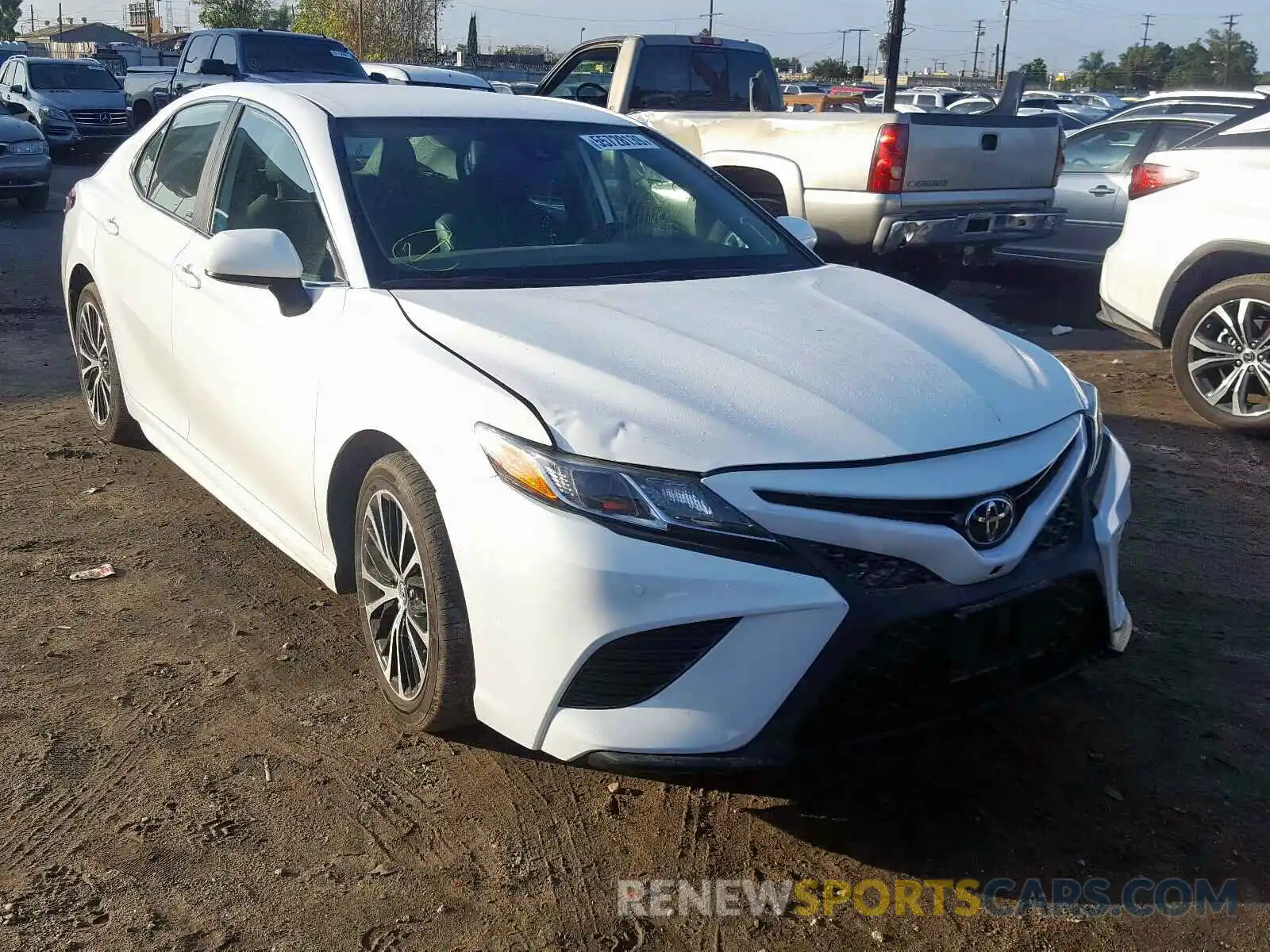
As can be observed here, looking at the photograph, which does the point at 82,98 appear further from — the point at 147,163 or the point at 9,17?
the point at 9,17

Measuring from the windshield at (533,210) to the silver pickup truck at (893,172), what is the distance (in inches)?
165

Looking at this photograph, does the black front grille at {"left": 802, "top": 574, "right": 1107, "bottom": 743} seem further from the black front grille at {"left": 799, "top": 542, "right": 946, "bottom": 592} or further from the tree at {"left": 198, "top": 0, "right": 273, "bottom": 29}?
the tree at {"left": 198, "top": 0, "right": 273, "bottom": 29}

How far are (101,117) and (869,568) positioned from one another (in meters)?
22.7

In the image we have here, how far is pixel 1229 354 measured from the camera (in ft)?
21.1

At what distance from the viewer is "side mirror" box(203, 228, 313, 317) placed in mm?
3488

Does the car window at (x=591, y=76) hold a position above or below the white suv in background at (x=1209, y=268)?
above

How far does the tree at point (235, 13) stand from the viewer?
62875 mm

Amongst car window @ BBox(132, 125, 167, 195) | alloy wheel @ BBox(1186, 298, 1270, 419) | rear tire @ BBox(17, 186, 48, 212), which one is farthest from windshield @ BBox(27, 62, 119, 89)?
alloy wheel @ BBox(1186, 298, 1270, 419)

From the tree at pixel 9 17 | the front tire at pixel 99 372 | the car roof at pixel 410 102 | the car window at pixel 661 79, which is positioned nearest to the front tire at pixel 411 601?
the car roof at pixel 410 102

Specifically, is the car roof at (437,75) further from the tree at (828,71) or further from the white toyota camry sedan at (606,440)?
the tree at (828,71)

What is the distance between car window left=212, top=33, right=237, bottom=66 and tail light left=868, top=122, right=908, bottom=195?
37.3 feet

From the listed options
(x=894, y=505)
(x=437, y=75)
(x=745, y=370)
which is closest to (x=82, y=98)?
(x=437, y=75)

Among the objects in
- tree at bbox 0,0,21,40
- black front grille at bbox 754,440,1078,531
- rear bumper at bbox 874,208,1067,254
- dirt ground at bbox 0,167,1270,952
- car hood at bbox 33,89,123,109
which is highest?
tree at bbox 0,0,21,40

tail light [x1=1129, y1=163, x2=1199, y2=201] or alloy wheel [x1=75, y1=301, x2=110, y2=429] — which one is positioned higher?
tail light [x1=1129, y1=163, x2=1199, y2=201]
